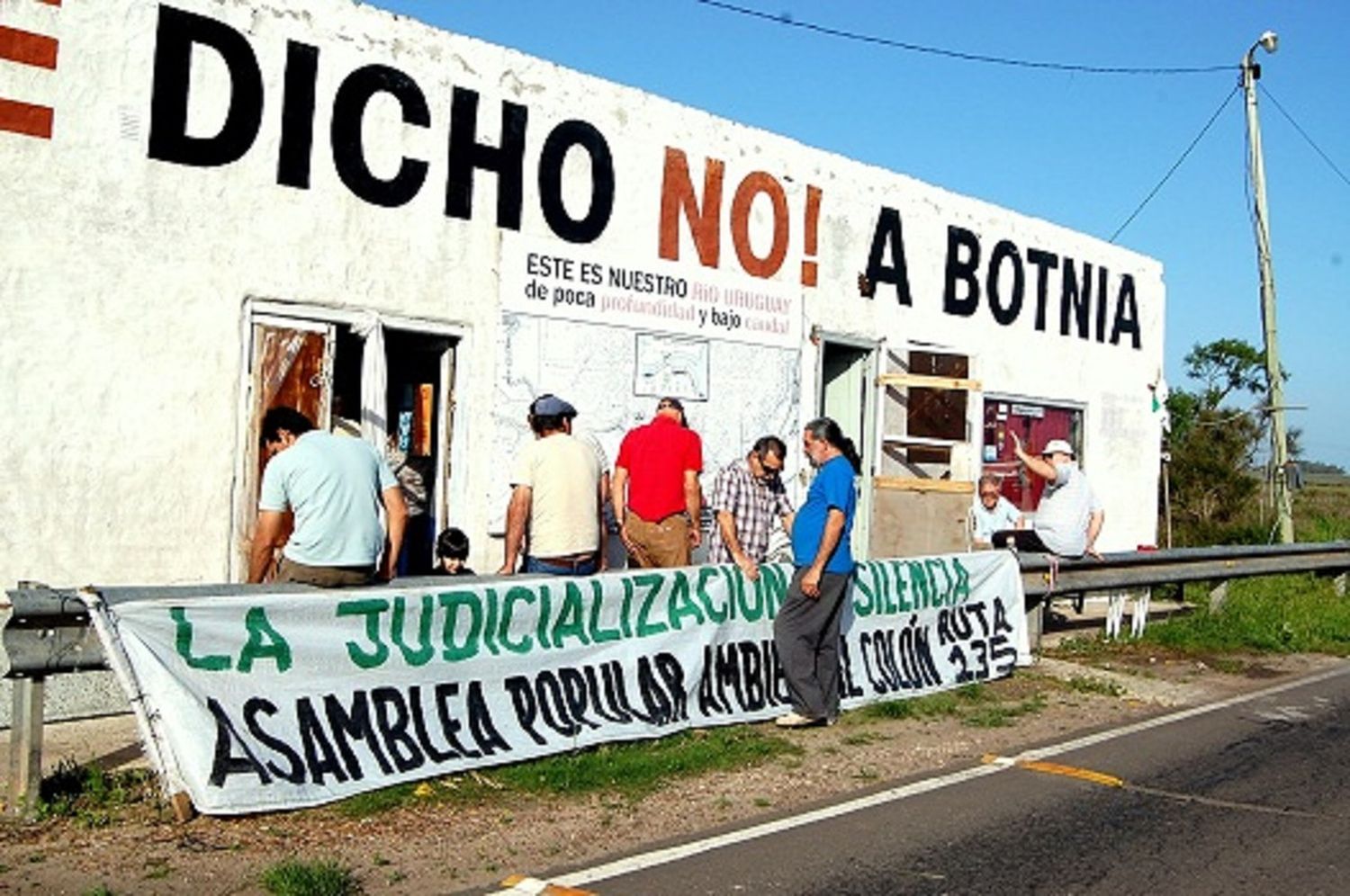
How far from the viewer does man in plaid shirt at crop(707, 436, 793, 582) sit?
35.9 feet

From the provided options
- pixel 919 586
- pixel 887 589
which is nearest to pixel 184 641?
pixel 887 589

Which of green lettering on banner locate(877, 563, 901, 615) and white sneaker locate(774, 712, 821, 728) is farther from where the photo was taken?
green lettering on banner locate(877, 563, 901, 615)

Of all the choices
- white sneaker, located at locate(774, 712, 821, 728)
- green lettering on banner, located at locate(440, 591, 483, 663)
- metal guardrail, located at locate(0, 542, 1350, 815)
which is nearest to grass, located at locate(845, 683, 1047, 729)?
white sneaker, located at locate(774, 712, 821, 728)

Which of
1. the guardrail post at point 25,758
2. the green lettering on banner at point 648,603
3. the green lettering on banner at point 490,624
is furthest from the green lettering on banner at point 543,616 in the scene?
the guardrail post at point 25,758

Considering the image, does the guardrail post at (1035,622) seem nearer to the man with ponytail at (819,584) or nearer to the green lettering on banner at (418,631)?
Answer: the man with ponytail at (819,584)

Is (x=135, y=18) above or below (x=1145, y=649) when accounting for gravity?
above

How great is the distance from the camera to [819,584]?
9562 mm

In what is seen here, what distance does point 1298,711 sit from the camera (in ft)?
36.8

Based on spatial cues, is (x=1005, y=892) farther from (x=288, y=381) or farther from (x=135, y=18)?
(x=135, y=18)

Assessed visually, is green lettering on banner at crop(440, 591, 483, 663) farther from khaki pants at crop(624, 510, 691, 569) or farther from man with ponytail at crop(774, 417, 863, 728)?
khaki pants at crop(624, 510, 691, 569)

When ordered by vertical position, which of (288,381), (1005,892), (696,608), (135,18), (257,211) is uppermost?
(135,18)

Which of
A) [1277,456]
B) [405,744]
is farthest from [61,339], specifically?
[1277,456]

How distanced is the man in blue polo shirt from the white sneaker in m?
3.04

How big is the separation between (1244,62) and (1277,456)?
20.3 feet
